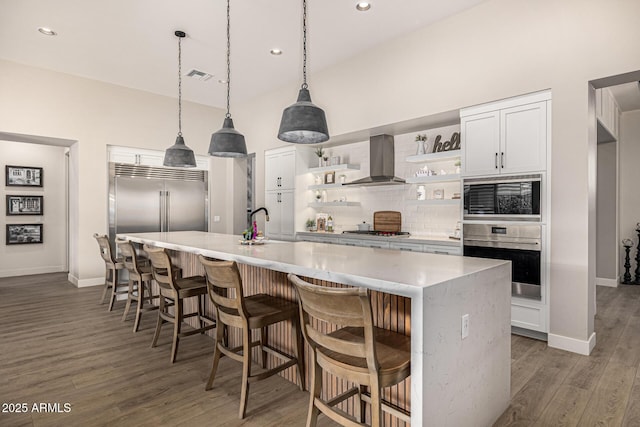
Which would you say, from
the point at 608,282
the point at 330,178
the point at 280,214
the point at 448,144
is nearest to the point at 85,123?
the point at 280,214

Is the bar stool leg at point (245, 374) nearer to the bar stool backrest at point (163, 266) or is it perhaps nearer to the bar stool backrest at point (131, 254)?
the bar stool backrest at point (163, 266)

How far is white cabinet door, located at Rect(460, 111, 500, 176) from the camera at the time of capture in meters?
3.59

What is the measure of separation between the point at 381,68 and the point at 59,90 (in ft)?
16.3

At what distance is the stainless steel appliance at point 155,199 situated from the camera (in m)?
6.12

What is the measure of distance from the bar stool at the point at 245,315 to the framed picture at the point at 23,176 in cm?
664

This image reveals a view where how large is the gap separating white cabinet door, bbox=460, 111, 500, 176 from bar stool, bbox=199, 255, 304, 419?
2.49 meters

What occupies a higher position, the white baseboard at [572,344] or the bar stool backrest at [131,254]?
the bar stool backrest at [131,254]

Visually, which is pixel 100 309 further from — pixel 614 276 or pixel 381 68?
pixel 614 276

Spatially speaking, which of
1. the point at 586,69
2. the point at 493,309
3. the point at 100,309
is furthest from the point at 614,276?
the point at 100,309

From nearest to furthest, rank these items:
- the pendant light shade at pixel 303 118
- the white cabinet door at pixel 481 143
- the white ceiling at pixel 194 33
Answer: the pendant light shade at pixel 303 118, the white cabinet door at pixel 481 143, the white ceiling at pixel 194 33

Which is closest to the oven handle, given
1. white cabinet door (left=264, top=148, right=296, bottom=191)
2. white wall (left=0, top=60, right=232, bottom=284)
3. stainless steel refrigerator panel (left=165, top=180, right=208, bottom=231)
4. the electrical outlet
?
the electrical outlet

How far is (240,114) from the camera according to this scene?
722cm

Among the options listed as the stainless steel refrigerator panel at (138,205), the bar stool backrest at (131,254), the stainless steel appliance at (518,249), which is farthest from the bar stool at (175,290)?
the stainless steel refrigerator panel at (138,205)

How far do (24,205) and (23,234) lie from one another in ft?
1.86
